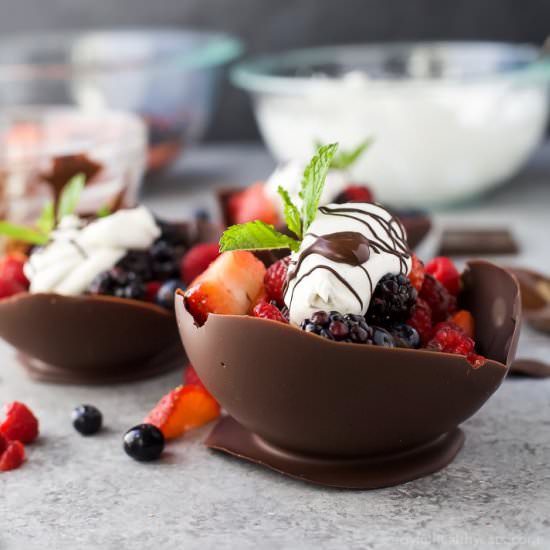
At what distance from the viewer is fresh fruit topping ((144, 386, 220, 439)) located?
1.34 metres

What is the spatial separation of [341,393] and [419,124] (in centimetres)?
124

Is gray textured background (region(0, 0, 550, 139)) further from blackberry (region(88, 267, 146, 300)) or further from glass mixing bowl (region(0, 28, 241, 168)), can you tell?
blackberry (region(88, 267, 146, 300))

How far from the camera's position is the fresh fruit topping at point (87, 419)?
1.35 meters

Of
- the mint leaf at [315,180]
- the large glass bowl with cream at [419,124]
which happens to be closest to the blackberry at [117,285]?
the mint leaf at [315,180]

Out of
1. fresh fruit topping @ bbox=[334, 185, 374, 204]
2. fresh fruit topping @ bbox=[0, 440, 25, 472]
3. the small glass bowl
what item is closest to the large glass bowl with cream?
the small glass bowl

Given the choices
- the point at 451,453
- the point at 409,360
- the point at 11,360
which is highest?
the point at 409,360

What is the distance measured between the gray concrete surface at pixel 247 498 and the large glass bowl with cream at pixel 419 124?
90cm

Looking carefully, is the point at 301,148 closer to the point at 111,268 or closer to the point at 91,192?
the point at 91,192

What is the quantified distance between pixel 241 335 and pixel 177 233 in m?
0.60

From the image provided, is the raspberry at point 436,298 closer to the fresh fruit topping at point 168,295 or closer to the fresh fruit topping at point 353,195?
the fresh fruit topping at point 168,295

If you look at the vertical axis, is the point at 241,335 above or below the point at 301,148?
above

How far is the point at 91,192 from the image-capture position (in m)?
2.05

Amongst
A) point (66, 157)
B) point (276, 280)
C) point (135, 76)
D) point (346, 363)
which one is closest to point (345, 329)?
point (346, 363)

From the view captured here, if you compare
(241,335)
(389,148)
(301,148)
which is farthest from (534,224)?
(241,335)
